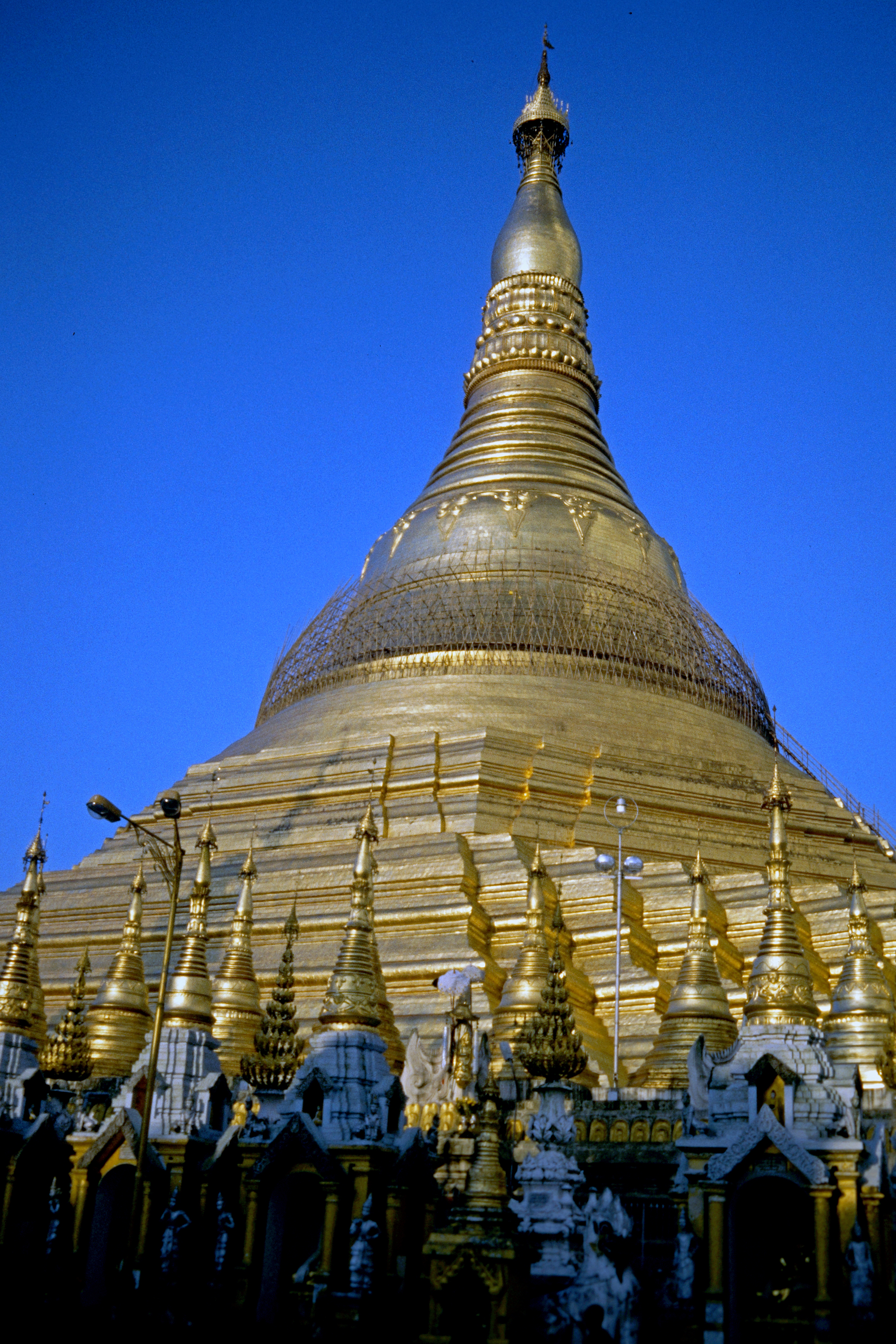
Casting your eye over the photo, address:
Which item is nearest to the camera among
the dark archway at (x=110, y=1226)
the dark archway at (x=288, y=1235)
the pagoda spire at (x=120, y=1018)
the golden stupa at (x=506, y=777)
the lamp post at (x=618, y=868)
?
the dark archway at (x=288, y=1235)

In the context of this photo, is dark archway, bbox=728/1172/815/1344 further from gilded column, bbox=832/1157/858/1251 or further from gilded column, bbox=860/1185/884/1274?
gilded column, bbox=860/1185/884/1274

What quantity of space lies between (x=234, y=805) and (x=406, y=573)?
27.1ft

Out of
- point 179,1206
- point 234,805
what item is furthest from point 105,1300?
point 234,805

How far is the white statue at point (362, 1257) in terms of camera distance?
14586 millimetres

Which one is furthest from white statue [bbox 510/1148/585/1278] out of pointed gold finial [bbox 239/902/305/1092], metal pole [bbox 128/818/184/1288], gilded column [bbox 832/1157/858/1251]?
metal pole [bbox 128/818/184/1288]

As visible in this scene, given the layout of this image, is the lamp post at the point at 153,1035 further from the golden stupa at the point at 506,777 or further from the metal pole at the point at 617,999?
the metal pole at the point at 617,999

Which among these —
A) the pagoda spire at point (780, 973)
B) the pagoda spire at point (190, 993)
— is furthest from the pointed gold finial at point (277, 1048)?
the pagoda spire at point (780, 973)

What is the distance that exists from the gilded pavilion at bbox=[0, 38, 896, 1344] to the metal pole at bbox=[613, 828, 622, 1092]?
0.26m

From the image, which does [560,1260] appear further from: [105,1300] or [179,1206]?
[105,1300]

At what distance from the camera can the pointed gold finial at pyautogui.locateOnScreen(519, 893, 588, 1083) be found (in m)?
15.3

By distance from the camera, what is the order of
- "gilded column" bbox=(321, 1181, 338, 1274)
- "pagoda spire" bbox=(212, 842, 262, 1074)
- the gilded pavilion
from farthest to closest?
1. "pagoda spire" bbox=(212, 842, 262, 1074)
2. "gilded column" bbox=(321, 1181, 338, 1274)
3. the gilded pavilion

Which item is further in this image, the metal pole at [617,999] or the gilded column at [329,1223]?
the metal pole at [617,999]

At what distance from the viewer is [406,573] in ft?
123

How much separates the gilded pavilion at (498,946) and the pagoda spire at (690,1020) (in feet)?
0.19
